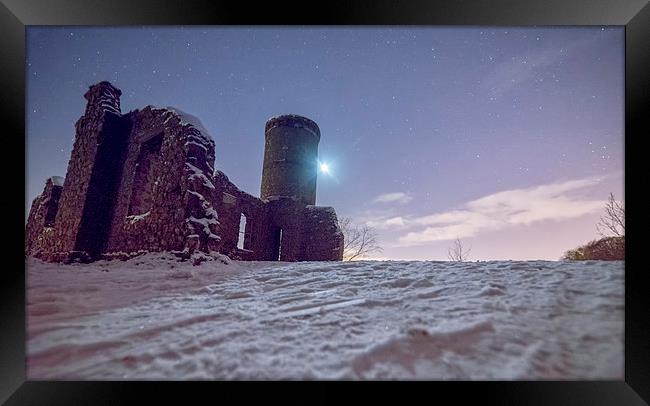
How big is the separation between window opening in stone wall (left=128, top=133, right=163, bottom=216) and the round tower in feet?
21.3

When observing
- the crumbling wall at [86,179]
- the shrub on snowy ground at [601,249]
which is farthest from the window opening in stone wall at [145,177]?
the shrub on snowy ground at [601,249]

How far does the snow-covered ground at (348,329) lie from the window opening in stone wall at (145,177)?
5.00m

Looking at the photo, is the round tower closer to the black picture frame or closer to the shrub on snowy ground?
the shrub on snowy ground

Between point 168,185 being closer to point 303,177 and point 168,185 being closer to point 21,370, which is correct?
point 21,370

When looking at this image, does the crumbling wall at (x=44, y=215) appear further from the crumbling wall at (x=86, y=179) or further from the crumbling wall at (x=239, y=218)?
the crumbling wall at (x=239, y=218)

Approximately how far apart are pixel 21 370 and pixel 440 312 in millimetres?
2792

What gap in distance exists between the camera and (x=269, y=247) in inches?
507

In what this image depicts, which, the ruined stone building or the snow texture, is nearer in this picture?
the ruined stone building

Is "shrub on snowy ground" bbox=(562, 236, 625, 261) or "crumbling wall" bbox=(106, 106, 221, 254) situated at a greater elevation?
"crumbling wall" bbox=(106, 106, 221, 254)

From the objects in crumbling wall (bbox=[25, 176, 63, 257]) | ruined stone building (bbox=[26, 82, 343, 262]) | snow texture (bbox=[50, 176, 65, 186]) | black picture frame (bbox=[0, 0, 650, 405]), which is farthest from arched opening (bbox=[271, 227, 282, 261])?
black picture frame (bbox=[0, 0, 650, 405])

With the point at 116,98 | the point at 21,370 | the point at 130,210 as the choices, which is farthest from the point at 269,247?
the point at 21,370

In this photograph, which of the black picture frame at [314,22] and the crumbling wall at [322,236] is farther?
the crumbling wall at [322,236]

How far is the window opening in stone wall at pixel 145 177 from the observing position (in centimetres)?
764

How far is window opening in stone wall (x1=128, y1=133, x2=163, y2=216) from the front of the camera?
301 inches
